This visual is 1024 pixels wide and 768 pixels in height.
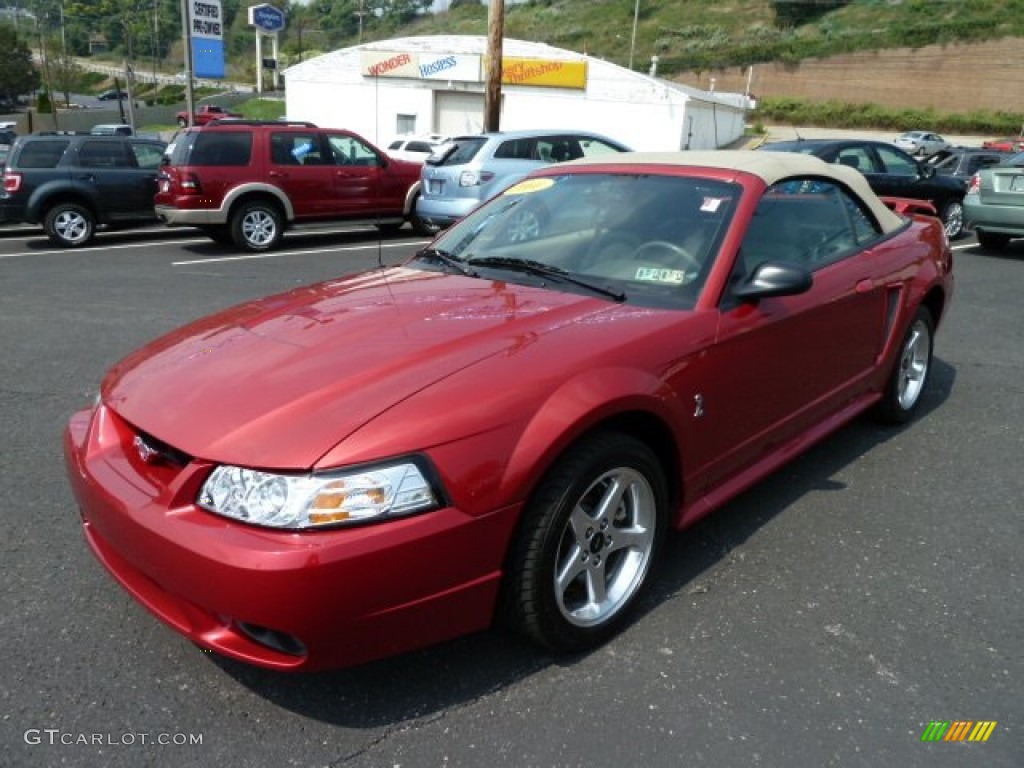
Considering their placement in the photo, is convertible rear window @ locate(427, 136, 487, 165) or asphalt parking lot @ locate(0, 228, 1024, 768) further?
convertible rear window @ locate(427, 136, 487, 165)

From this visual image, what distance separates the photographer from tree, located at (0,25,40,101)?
71.8 m

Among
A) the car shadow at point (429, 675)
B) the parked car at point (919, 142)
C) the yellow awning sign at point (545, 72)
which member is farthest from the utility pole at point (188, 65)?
the parked car at point (919, 142)

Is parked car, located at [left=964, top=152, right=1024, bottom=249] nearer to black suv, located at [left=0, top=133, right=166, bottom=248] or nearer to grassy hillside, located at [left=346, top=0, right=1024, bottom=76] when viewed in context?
black suv, located at [left=0, top=133, right=166, bottom=248]

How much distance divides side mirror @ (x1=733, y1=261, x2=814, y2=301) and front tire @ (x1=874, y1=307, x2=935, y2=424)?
1.74 meters

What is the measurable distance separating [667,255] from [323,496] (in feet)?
5.72

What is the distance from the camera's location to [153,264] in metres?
9.99

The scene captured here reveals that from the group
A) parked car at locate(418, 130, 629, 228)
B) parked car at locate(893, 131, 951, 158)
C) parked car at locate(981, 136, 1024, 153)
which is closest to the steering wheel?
parked car at locate(418, 130, 629, 228)

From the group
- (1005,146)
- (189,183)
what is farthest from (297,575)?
(1005,146)

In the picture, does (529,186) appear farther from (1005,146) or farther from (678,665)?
(1005,146)

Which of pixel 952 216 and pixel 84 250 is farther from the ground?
pixel 952 216

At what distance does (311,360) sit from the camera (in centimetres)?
250

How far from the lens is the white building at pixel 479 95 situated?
36.0m

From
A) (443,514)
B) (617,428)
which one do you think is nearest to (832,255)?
(617,428)

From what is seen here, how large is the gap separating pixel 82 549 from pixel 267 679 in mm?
1191
